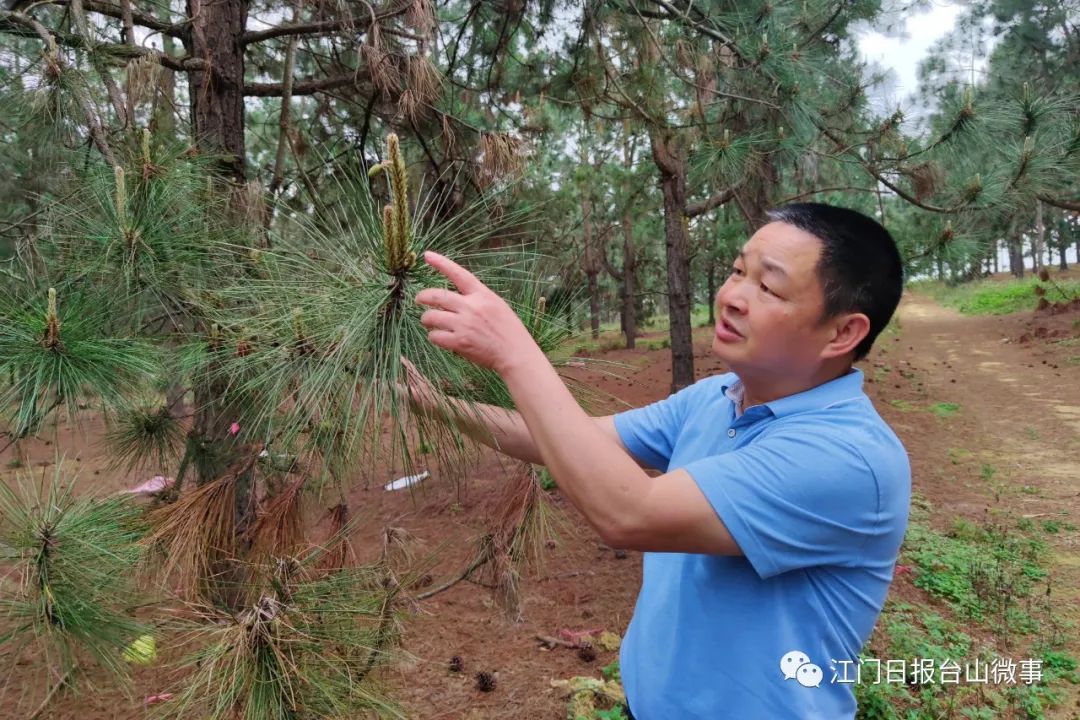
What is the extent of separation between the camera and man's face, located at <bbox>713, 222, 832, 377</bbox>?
0.99 m

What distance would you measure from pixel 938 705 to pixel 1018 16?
51.6ft

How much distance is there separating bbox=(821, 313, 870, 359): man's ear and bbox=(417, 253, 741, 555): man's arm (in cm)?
33

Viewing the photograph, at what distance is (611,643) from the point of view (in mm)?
2838

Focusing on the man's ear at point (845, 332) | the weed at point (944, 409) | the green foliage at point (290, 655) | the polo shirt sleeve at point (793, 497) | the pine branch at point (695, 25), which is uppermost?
the pine branch at point (695, 25)

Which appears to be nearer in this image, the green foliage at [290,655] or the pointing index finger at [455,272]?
the pointing index finger at [455,272]

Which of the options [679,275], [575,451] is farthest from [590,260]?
[575,451]

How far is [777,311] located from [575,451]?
15.7 inches

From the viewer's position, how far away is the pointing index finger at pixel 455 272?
2.78 ft

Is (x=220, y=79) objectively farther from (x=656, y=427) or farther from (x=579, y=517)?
(x=579, y=517)

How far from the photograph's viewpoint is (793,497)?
860 millimetres

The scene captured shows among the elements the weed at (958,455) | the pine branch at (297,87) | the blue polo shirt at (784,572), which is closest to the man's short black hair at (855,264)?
the blue polo shirt at (784,572)

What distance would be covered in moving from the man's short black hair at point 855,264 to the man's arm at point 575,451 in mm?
379

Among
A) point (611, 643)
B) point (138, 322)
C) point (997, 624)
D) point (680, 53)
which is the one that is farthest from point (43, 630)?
point (997, 624)

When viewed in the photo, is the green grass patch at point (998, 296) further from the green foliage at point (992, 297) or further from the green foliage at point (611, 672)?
the green foliage at point (611, 672)
